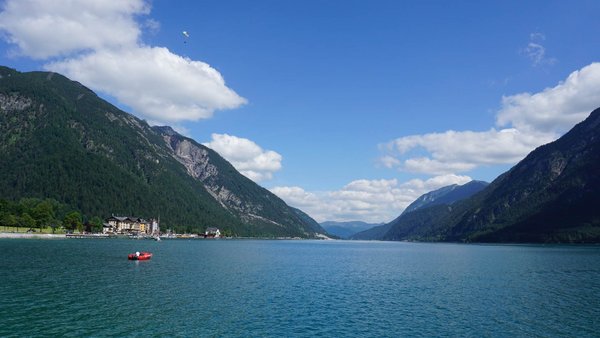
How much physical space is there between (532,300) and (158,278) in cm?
6673

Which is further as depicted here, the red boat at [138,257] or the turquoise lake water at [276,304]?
the red boat at [138,257]

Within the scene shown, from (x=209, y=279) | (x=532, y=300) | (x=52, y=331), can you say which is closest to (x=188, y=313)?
(x=52, y=331)

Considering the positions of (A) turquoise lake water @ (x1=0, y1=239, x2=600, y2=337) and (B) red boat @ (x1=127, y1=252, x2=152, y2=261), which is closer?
(A) turquoise lake water @ (x1=0, y1=239, x2=600, y2=337)

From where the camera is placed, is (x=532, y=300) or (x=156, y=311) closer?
(x=156, y=311)

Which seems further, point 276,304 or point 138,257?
point 138,257

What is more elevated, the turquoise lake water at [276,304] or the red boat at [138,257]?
the red boat at [138,257]

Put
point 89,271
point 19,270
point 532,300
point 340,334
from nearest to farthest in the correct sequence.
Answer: point 340,334, point 532,300, point 19,270, point 89,271

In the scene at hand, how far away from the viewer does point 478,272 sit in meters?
116

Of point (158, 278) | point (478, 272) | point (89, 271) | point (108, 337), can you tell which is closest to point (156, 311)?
point (108, 337)

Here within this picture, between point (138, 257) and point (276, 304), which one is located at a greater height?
point (138, 257)

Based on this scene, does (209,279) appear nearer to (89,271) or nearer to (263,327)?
(89,271)

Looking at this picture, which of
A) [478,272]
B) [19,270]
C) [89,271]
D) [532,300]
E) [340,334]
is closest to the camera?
[340,334]

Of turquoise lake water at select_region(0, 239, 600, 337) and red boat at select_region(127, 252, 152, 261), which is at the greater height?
red boat at select_region(127, 252, 152, 261)

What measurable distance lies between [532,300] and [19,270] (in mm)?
91049
